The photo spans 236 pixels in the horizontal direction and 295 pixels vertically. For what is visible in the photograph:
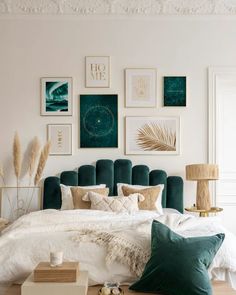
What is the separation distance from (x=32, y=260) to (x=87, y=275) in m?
0.41

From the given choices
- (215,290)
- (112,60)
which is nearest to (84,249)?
(215,290)

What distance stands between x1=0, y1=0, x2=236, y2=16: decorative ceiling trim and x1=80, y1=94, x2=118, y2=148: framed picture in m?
1.03

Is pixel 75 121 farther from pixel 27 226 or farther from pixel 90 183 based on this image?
pixel 27 226

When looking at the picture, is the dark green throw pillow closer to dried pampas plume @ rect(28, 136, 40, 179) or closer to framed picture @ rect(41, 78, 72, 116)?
dried pampas plume @ rect(28, 136, 40, 179)

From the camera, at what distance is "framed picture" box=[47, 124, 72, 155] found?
498cm

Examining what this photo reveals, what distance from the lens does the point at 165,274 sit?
95.9 inches

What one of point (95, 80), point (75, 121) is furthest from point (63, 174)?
point (95, 80)

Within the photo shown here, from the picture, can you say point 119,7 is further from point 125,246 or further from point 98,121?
point 125,246

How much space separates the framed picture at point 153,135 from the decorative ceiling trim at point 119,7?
1.30m

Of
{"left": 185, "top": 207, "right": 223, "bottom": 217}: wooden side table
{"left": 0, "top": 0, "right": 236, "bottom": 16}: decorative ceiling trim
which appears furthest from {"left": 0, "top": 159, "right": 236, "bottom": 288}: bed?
{"left": 0, "top": 0, "right": 236, "bottom": 16}: decorative ceiling trim

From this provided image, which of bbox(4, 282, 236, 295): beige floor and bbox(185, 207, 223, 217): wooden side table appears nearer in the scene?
bbox(4, 282, 236, 295): beige floor

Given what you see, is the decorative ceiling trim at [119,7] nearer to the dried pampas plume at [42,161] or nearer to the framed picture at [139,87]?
the framed picture at [139,87]

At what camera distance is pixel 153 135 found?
500 cm

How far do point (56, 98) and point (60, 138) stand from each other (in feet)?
1.61
